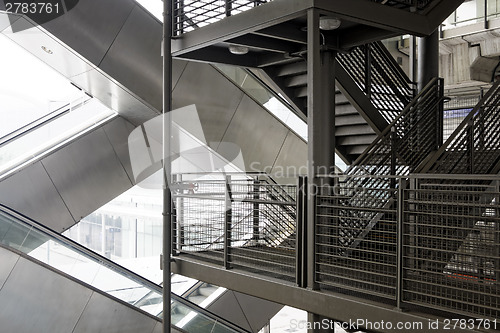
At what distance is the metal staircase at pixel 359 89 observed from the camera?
942cm

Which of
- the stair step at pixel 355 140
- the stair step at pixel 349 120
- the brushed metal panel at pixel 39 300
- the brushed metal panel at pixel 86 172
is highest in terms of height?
the stair step at pixel 349 120

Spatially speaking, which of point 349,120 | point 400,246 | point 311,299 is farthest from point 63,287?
point 400,246

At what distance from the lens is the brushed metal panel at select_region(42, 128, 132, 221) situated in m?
11.4

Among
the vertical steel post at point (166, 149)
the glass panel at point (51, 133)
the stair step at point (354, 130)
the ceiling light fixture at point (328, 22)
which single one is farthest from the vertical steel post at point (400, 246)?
the glass panel at point (51, 133)

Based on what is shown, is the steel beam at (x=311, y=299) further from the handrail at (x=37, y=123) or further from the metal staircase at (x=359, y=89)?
the handrail at (x=37, y=123)

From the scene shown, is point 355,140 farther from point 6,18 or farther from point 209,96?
point 6,18

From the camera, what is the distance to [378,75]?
10.2 m

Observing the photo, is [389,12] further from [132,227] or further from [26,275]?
[132,227]

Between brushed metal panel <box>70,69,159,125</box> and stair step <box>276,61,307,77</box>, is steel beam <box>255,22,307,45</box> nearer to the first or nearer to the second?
stair step <box>276,61,307,77</box>

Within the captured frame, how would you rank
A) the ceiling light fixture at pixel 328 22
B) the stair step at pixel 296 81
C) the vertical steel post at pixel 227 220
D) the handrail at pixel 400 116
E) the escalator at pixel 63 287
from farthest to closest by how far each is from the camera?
the stair step at pixel 296 81 < the escalator at pixel 63 287 < the handrail at pixel 400 116 < the vertical steel post at pixel 227 220 < the ceiling light fixture at pixel 328 22

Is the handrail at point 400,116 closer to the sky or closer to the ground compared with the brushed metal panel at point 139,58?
closer to the ground

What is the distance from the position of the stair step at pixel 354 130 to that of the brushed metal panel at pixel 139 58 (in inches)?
142

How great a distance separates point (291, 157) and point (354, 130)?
3.03 m

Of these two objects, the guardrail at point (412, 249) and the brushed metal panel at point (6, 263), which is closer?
the guardrail at point (412, 249)
